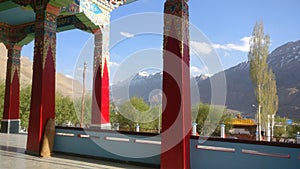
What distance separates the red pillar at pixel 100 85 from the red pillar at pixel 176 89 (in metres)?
3.87

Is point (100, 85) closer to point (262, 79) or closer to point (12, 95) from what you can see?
point (12, 95)

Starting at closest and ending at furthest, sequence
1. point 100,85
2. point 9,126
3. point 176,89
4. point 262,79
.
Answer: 1. point 176,89
2. point 100,85
3. point 9,126
4. point 262,79

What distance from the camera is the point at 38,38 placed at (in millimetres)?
5965

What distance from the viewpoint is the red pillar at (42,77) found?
5.67 metres

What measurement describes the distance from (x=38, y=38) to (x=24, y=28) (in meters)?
4.47

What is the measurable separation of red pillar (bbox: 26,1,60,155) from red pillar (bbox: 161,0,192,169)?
3.01 m

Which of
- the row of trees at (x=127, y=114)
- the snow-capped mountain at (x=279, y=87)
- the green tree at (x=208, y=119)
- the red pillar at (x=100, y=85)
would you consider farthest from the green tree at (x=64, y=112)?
the snow-capped mountain at (x=279, y=87)

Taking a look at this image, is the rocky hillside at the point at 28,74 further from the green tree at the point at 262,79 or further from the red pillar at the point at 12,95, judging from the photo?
the red pillar at the point at 12,95

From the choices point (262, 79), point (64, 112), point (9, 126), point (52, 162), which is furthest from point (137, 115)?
point (52, 162)

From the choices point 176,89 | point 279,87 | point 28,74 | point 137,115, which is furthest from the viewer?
point 28,74

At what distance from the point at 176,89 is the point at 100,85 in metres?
4.09

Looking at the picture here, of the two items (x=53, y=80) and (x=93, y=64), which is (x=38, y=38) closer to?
(x=53, y=80)

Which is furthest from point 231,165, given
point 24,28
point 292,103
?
point 292,103

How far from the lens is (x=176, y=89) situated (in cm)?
420
